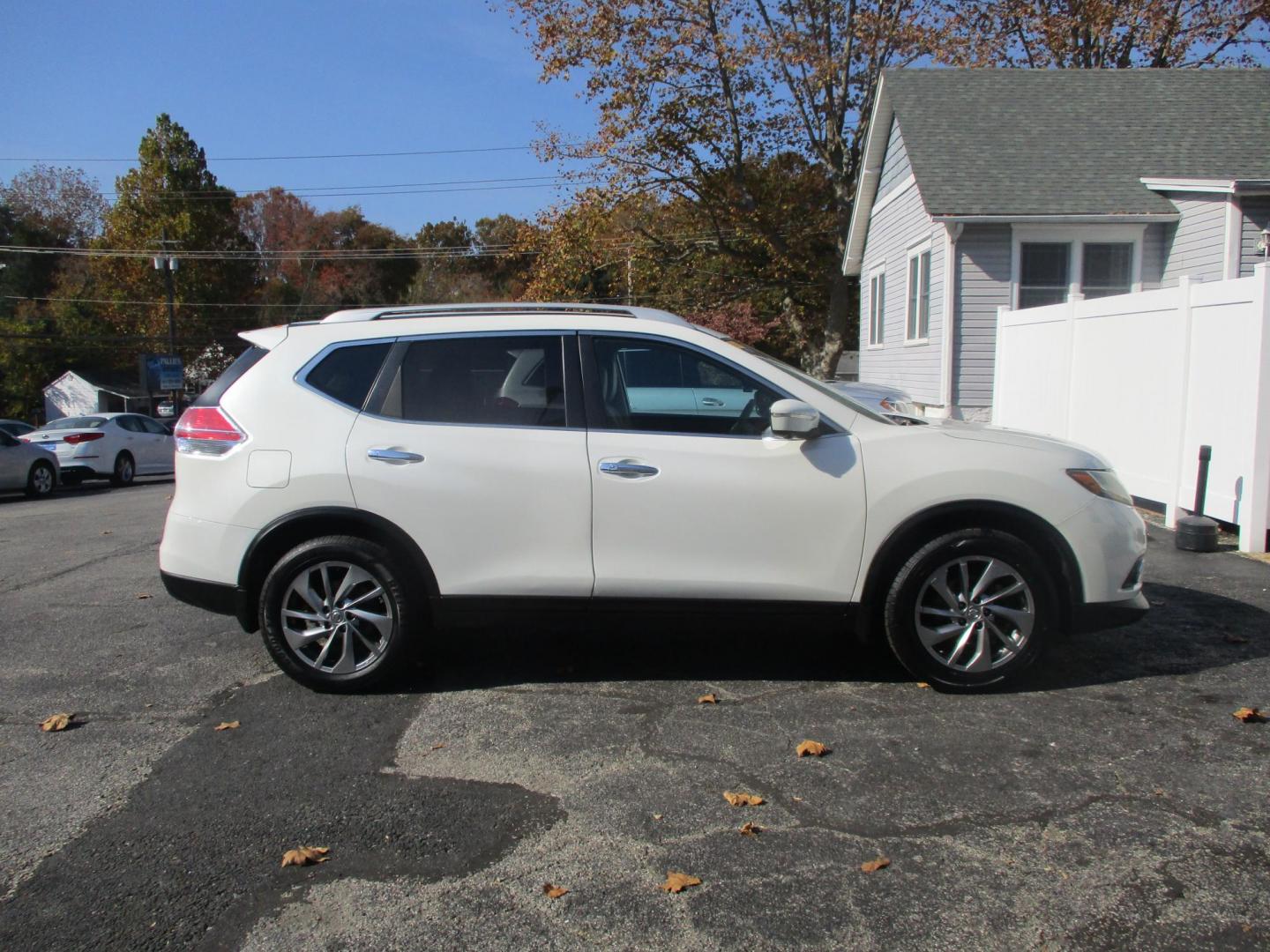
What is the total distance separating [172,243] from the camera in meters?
50.1

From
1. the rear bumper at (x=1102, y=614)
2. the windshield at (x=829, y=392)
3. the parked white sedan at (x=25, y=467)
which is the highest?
the windshield at (x=829, y=392)

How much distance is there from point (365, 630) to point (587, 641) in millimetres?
1402

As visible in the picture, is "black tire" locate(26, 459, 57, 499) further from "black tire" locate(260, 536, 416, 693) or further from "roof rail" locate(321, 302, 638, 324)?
"black tire" locate(260, 536, 416, 693)

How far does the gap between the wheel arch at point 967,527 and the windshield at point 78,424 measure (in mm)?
20919

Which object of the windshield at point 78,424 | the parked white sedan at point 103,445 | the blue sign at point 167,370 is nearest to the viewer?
the parked white sedan at point 103,445

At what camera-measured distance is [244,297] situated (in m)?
55.6

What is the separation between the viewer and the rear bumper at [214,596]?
4.94 m

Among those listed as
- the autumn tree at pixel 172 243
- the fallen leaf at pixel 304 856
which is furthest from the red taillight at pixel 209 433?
the autumn tree at pixel 172 243

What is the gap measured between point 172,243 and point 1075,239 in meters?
45.7

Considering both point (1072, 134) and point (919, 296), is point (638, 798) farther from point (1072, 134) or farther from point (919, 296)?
point (1072, 134)

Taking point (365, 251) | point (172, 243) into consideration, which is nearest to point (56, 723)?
point (172, 243)

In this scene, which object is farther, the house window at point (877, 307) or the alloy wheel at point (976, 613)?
the house window at point (877, 307)

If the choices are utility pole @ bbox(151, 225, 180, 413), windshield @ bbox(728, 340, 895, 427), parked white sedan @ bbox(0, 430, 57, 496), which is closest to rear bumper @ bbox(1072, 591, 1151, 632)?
windshield @ bbox(728, 340, 895, 427)

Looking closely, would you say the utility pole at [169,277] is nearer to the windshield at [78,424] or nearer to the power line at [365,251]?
the power line at [365,251]
